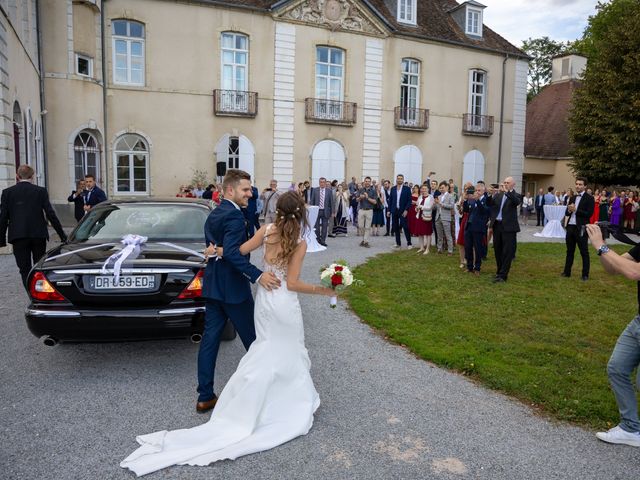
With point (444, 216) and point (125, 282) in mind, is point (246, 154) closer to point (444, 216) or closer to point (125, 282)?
point (444, 216)

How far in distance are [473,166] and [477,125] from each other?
2.21 meters

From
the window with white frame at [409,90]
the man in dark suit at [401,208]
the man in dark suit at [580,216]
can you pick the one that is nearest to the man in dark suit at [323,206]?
the man in dark suit at [401,208]

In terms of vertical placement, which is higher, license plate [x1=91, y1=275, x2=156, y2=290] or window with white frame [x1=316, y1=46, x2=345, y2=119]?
window with white frame [x1=316, y1=46, x2=345, y2=119]

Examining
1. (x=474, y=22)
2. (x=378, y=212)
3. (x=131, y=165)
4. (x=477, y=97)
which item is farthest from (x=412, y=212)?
(x=474, y=22)

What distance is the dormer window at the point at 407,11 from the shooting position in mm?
27197

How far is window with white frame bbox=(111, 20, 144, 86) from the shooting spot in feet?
72.1

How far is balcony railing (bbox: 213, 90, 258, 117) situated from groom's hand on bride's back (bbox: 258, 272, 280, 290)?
20.6 m

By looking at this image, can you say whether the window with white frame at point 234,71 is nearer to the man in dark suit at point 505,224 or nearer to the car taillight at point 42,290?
the man in dark suit at point 505,224

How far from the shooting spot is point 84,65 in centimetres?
2134

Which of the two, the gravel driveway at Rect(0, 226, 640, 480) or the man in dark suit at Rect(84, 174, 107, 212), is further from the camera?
the man in dark suit at Rect(84, 174, 107, 212)

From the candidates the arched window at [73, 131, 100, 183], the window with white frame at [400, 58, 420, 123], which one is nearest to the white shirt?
the window with white frame at [400, 58, 420, 123]

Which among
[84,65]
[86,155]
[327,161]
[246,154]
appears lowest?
[86,155]

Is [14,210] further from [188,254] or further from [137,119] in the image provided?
[137,119]

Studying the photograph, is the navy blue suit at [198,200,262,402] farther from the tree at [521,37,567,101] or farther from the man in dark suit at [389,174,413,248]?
the tree at [521,37,567,101]
